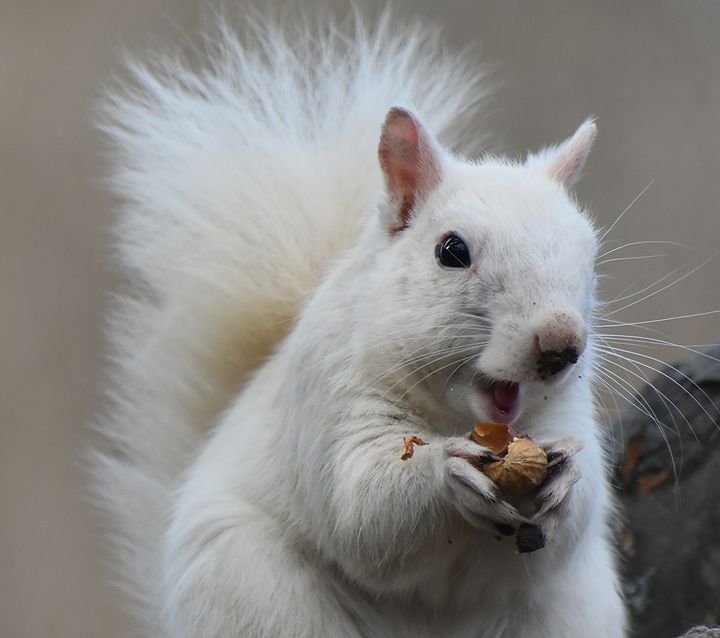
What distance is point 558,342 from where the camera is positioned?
1.20 m

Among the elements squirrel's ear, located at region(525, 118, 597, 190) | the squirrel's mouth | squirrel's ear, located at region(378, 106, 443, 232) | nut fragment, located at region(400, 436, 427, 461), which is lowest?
nut fragment, located at region(400, 436, 427, 461)

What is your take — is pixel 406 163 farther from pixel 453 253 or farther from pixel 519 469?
pixel 519 469

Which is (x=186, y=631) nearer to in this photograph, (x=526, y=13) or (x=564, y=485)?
(x=564, y=485)

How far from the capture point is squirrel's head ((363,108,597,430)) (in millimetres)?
1241

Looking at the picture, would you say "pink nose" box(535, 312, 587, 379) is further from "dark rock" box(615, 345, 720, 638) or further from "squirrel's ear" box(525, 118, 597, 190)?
"dark rock" box(615, 345, 720, 638)

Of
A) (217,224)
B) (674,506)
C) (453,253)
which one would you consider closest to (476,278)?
(453,253)

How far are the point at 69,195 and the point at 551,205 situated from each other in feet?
6.02

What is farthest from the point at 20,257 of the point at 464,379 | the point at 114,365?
the point at 464,379

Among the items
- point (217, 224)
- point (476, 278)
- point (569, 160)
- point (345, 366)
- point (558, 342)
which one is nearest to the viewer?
point (558, 342)

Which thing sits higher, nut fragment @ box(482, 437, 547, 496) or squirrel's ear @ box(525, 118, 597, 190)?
squirrel's ear @ box(525, 118, 597, 190)

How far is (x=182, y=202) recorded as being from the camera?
192 cm

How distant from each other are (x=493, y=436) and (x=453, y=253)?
218 mm

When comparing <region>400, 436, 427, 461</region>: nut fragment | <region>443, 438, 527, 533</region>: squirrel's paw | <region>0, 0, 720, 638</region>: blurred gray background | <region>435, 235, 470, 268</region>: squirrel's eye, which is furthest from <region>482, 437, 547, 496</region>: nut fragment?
<region>0, 0, 720, 638</region>: blurred gray background

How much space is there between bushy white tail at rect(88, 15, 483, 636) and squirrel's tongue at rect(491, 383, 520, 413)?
56cm
